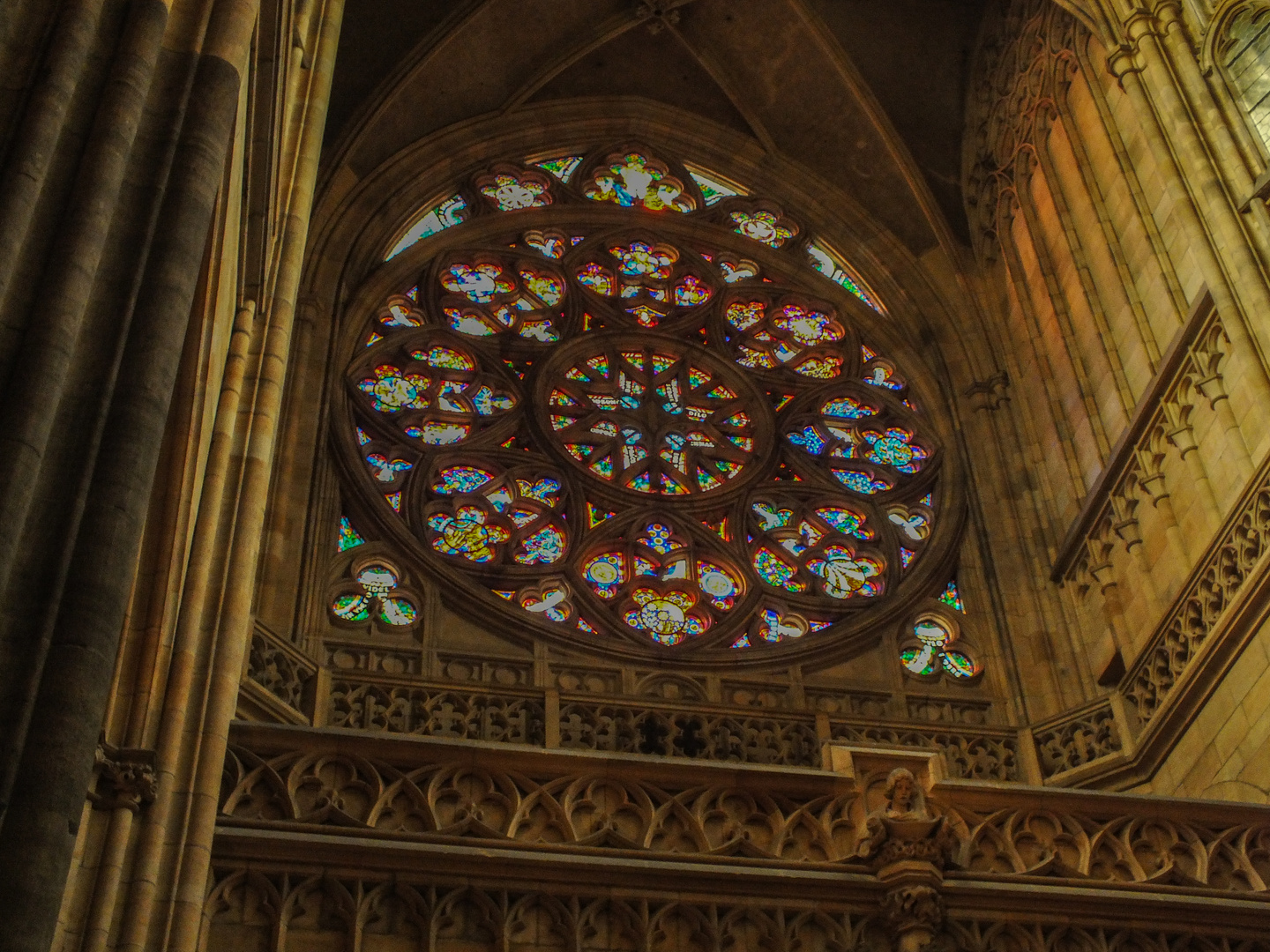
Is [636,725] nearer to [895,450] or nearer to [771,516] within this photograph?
[771,516]

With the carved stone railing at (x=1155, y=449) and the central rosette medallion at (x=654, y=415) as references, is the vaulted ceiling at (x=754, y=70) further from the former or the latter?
the carved stone railing at (x=1155, y=449)

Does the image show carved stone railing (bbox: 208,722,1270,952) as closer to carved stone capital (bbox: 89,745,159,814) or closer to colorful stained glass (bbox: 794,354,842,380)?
carved stone capital (bbox: 89,745,159,814)

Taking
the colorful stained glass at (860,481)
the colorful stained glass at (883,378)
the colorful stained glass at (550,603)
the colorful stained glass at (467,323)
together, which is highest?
the colorful stained glass at (467,323)

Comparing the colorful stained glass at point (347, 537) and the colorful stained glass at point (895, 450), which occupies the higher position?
the colorful stained glass at point (895, 450)

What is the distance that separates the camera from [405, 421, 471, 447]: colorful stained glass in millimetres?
12109

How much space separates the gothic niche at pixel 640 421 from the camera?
452 inches

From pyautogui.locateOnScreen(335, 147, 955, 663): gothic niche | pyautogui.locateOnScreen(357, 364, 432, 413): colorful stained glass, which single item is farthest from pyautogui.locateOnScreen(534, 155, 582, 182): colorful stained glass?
pyautogui.locateOnScreen(357, 364, 432, 413): colorful stained glass

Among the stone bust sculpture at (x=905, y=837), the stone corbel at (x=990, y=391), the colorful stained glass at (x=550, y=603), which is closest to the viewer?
the stone bust sculpture at (x=905, y=837)

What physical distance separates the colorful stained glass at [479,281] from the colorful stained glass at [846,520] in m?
3.10

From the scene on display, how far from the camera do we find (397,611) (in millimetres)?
10961

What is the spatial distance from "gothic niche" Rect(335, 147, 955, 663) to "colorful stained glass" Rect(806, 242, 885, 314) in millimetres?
23

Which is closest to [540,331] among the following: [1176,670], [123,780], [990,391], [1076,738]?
[990,391]

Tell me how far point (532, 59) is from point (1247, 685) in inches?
341

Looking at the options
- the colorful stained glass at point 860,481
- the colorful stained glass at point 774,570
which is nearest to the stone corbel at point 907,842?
the colorful stained glass at point 774,570
